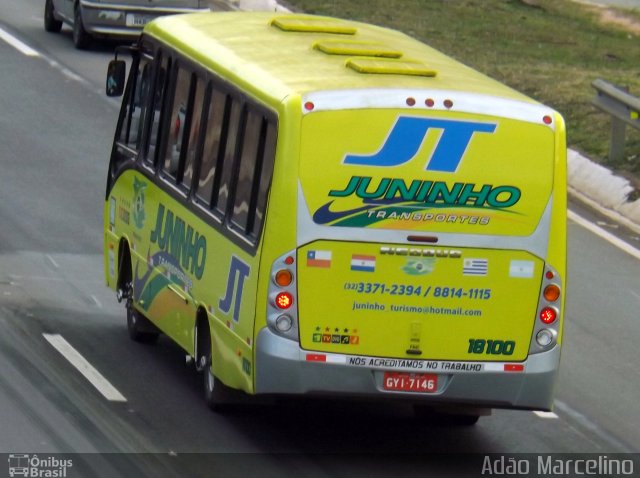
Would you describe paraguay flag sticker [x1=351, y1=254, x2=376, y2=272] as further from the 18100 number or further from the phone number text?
the 18100 number

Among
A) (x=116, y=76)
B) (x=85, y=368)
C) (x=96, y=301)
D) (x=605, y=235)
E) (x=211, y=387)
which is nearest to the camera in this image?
(x=211, y=387)

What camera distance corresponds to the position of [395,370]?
1189cm

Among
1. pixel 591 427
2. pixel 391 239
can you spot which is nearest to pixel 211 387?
pixel 391 239

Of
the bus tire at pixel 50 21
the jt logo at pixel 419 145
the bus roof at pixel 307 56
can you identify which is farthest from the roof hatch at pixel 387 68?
the bus tire at pixel 50 21

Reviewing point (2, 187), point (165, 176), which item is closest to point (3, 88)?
point (2, 187)

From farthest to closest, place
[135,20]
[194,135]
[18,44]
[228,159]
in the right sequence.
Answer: [135,20] → [18,44] → [194,135] → [228,159]

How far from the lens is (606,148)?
22.7 metres

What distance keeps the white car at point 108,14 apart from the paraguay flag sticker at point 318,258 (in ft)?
57.4

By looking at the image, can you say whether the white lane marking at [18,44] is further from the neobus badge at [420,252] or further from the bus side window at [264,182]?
the neobus badge at [420,252]

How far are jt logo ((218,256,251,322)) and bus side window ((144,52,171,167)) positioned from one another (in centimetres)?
232

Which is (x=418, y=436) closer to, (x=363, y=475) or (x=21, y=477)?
(x=363, y=475)

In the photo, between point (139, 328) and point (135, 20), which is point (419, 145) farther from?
point (135, 20)

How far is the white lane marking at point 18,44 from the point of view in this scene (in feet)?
92.3

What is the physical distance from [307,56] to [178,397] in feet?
9.09
